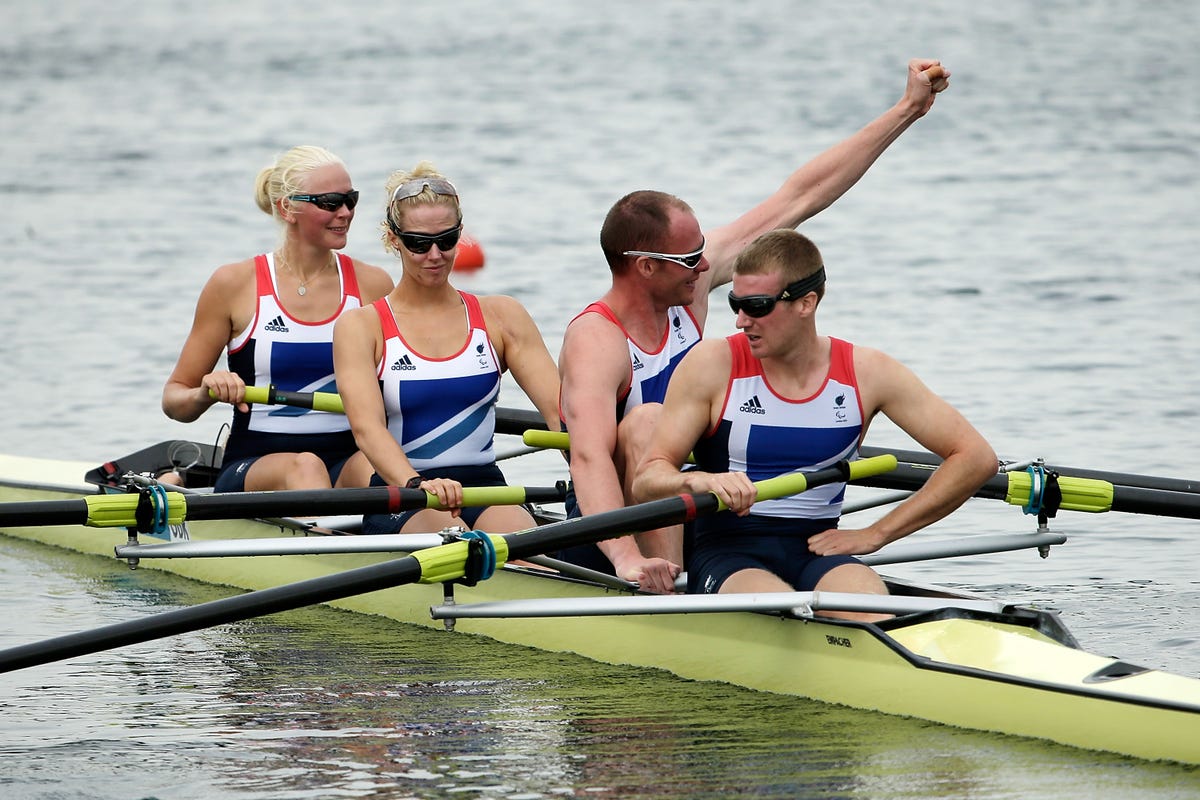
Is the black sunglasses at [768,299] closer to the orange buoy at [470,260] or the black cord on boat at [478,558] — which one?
the black cord on boat at [478,558]

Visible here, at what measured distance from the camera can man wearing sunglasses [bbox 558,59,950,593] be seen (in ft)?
20.7

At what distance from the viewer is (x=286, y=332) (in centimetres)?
772

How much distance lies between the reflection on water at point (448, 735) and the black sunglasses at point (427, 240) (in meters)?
1.48

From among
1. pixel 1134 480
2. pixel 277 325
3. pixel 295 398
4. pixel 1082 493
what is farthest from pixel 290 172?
pixel 1134 480

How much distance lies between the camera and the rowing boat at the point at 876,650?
17.0 feet

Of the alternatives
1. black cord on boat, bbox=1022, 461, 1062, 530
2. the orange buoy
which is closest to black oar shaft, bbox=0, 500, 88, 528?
black cord on boat, bbox=1022, 461, 1062, 530

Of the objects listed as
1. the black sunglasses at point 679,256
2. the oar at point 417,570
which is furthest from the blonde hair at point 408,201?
the oar at point 417,570

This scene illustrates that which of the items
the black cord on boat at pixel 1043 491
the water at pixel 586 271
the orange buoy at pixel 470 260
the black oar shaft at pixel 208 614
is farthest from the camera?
the orange buoy at pixel 470 260

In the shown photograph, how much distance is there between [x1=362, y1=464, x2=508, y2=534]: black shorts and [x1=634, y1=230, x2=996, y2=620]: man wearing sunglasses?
1.22 meters

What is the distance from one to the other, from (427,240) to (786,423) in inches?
62.4

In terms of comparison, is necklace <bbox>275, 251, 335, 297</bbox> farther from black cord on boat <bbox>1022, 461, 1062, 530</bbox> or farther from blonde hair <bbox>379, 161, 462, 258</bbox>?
black cord on boat <bbox>1022, 461, 1062, 530</bbox>

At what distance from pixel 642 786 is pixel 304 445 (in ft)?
10.0

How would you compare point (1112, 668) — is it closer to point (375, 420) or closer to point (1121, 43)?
point (375, 420)

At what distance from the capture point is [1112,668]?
5281mm
